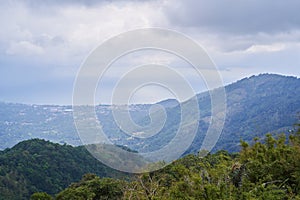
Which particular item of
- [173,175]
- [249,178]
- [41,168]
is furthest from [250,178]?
[41,168]

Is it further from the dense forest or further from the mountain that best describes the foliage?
the mountain

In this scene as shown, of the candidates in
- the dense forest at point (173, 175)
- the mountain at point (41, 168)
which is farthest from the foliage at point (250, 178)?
the mountain at point (41, 168)

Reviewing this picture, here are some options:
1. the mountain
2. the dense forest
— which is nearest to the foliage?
the dense forest

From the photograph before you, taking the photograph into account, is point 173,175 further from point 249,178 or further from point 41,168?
point 41,168

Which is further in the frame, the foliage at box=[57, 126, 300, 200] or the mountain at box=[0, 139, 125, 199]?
the mountain at box=[0, 139, 125, 199]

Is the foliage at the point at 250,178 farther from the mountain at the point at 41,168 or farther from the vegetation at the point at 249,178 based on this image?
the mountain at the point at 41,168

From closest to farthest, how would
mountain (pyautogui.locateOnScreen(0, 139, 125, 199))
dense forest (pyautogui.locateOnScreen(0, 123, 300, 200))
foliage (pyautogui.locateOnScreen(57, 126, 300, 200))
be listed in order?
foliage (pyautogui.locateOnScreen(57, 126, 300, 200)) < dense forest (pyautogui.locateOnScreen(0, 123, 300, 200)) < mountain (pyautogui.locateOnScreen(0, 139, 125, 199))

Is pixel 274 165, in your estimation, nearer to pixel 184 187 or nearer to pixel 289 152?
pixel 289 152

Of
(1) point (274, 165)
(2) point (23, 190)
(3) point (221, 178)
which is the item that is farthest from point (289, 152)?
(2) point (23, 190)
